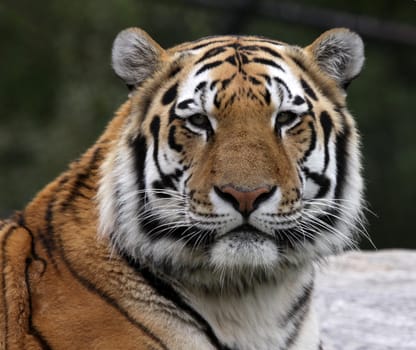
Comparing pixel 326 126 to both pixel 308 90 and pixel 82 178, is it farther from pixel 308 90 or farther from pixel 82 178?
pixel 82 178

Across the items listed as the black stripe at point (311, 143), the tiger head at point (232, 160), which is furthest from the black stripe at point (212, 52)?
the black stripe at point (311, 143)

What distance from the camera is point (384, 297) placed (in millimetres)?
4535

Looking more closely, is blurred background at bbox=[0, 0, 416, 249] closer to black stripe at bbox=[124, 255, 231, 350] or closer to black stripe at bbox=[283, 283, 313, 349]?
black stripe at bbox=[283, 283, 313, 349]

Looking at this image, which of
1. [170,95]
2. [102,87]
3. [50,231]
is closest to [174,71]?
[170,95]

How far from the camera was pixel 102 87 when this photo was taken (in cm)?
1209

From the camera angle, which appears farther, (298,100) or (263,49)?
(263,49)

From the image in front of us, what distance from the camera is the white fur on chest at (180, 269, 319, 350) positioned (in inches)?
122

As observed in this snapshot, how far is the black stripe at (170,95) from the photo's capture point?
3.17 m

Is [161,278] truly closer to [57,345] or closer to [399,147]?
[57,345]

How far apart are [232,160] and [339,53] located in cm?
63

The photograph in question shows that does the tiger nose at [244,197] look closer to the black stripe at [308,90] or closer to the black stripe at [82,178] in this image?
the black stripe at [308,90]

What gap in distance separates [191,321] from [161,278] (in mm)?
150

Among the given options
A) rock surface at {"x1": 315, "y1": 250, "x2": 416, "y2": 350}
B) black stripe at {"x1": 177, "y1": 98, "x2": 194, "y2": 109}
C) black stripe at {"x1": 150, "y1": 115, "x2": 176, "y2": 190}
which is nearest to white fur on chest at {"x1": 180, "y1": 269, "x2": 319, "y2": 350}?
black stripe at {"x1": 150, "y1": 115, "x2": 176, "y2": 190}

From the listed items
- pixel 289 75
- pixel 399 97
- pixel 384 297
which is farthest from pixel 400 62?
pixel 289 75
